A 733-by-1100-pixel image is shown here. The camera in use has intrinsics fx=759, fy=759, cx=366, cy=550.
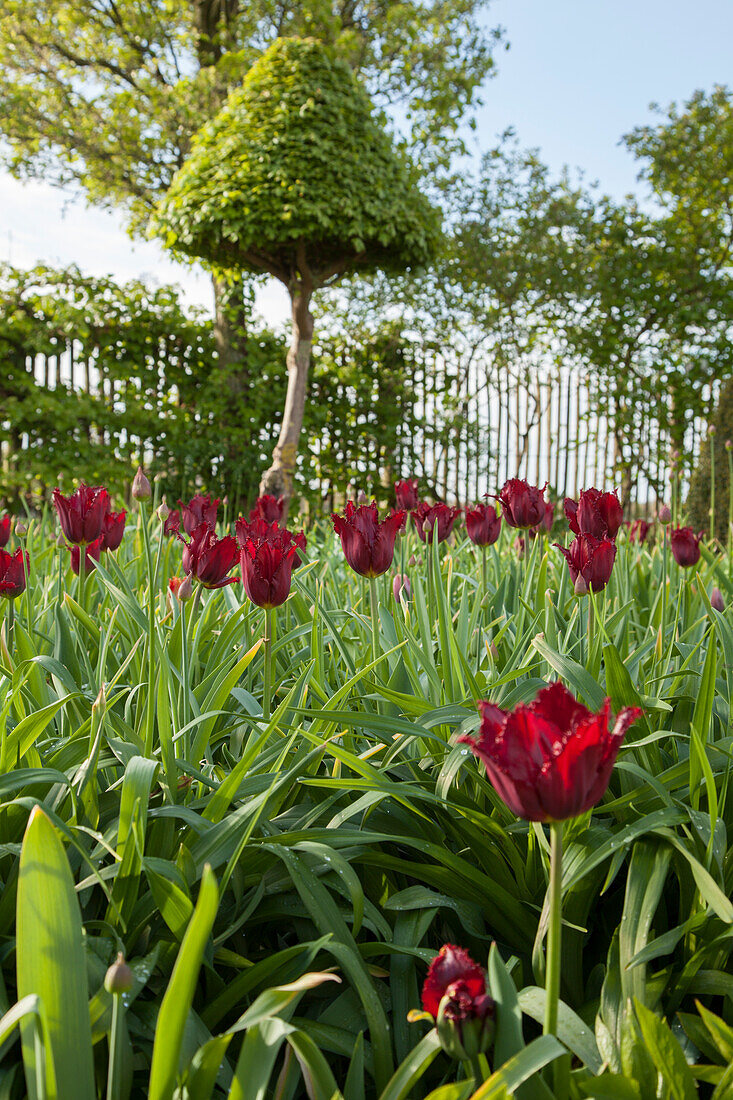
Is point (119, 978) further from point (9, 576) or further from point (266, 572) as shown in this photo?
point (9, 576)

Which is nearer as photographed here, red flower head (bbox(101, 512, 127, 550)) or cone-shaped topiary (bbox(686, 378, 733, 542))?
red flower head (bbox(101, 512, 127, 550))

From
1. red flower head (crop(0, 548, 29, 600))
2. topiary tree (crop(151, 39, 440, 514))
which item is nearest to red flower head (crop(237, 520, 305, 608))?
red flower head (crop(0, 548, 29, 600))

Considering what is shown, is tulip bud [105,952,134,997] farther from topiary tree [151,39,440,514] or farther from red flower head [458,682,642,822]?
topiary tree [151,39,440,514]

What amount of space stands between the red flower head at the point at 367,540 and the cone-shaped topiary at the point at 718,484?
12.3 ft

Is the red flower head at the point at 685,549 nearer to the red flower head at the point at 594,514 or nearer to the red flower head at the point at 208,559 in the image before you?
the red flower head at the point at 594,514

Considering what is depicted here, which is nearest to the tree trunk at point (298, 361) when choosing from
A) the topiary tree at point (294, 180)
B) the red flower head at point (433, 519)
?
the topiary tree at point (294, 180)

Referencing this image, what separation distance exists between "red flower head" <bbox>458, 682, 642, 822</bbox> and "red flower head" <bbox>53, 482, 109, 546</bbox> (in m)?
1.17

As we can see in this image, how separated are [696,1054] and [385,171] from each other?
6121mm

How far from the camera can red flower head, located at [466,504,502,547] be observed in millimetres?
1850

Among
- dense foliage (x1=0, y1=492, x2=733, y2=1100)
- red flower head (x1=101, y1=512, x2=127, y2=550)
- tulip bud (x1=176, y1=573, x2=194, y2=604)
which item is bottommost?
dense foliage (x1=0, y1=492, x2=733, y2=1100)

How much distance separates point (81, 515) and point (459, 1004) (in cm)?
123

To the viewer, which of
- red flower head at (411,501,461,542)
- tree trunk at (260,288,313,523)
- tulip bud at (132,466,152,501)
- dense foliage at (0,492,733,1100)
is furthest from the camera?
tree trunk at (260,288,313,523)

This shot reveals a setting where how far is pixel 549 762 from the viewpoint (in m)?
0.58

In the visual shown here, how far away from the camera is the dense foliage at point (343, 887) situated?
2.23 feet
